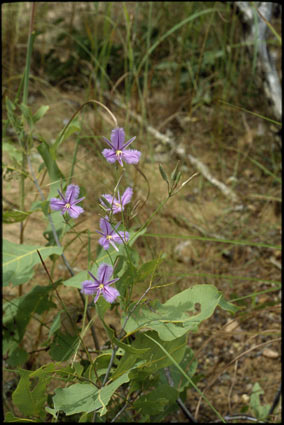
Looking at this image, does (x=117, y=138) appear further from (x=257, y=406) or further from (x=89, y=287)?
(x=257, y=406)

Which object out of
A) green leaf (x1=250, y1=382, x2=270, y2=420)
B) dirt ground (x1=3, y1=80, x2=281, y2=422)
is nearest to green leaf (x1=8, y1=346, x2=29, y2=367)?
dirt ground (x1=3, y1=80, x2=281, y2=422)

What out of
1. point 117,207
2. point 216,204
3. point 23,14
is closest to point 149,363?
point 117,207

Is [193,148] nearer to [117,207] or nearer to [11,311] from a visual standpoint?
[11,311]

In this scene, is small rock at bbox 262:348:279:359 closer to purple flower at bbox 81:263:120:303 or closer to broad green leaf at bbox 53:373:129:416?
broad green leaf at bbox 53:373:129:416

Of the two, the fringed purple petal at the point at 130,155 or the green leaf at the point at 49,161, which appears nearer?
the fringed purple petal at the point at 130,155

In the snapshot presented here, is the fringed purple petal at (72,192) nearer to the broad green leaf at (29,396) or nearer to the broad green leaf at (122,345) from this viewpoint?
the broad green leaf at (122,345)

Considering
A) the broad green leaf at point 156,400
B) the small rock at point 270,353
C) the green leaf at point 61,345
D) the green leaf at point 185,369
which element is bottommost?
the small rock at point 270,353

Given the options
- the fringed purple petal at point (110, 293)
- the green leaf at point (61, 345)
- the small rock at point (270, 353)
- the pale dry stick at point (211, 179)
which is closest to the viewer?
the fringed purple petal at point (110, 293)

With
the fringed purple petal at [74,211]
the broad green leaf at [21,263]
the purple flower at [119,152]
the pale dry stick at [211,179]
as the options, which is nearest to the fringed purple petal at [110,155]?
the purple flower at [119,152]
